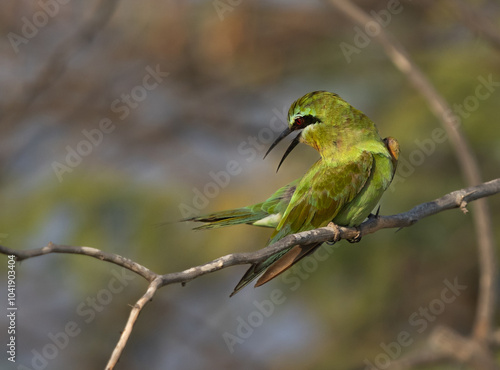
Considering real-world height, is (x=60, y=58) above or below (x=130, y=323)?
above

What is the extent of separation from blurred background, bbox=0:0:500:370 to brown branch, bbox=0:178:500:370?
6.56ft

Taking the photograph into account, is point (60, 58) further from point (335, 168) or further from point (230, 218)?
point (335, 168)

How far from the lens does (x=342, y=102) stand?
3678 mm

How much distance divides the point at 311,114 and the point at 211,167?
3.64 metres

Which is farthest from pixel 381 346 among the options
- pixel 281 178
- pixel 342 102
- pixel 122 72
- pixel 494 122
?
pixel 122 72

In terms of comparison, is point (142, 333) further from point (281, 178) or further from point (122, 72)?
point (122, 72)

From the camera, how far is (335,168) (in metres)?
3.66

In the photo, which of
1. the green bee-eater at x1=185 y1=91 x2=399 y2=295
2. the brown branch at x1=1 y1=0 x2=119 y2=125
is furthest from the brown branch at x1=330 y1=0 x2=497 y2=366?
the brown branch at x1=1 y1=0 x2=119 y2=125

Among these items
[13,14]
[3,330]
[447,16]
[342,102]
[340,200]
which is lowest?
[3,330]

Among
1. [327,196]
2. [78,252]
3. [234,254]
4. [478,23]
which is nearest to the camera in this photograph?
[78,252]

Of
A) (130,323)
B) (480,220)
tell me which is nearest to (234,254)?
(130,323)

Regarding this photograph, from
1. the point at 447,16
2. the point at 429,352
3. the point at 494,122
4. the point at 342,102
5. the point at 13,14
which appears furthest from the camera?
the point at 13,14

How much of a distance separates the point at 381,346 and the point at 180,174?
270 cm

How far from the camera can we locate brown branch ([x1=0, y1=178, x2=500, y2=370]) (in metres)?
1.94
